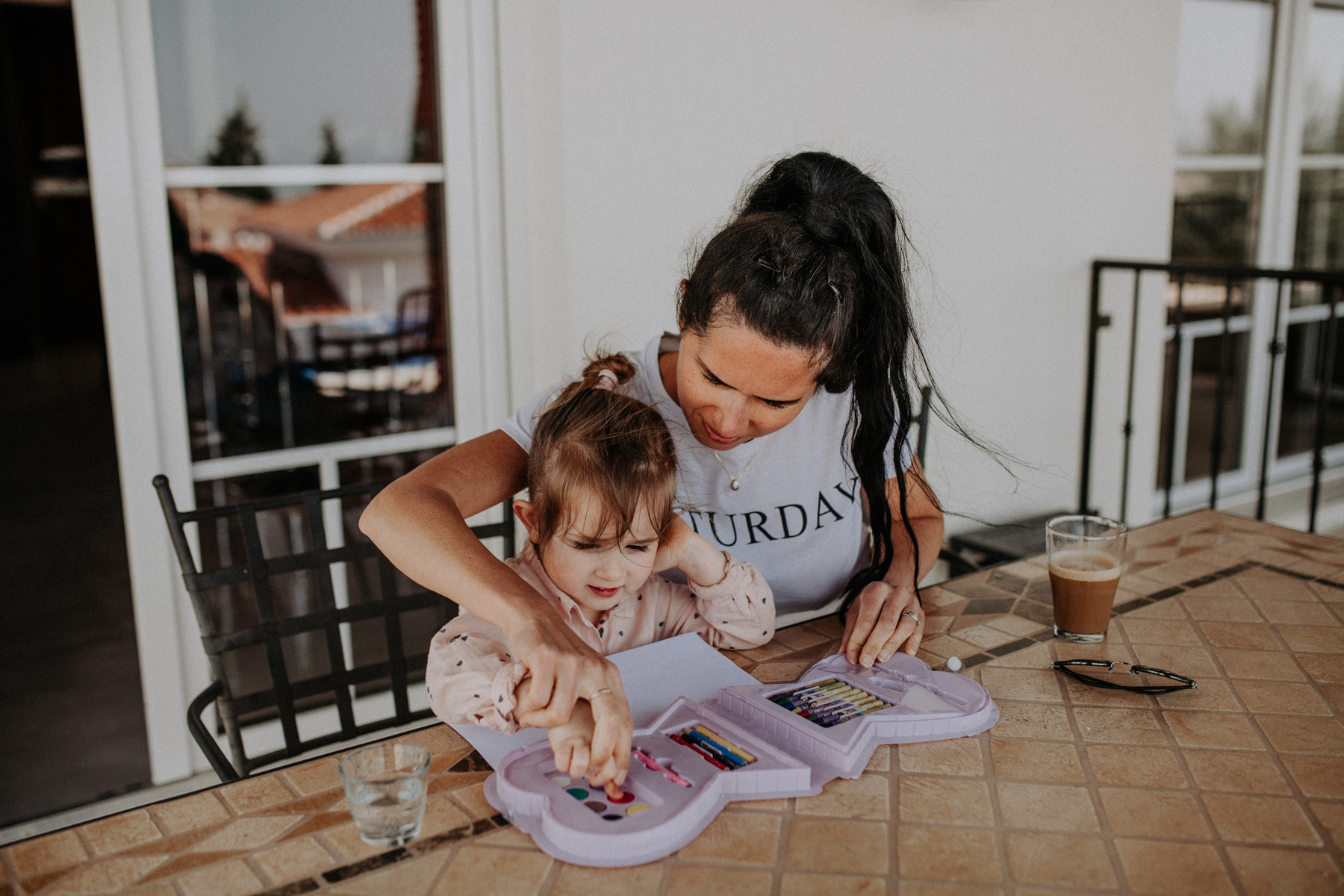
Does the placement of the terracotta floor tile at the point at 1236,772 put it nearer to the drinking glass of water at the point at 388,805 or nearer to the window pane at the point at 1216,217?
the drinking glass of water at the point at 388,805

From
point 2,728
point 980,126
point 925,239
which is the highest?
point 980,126

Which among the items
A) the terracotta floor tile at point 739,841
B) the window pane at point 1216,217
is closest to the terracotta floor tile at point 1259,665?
the terracotta floor tile at point 739,841

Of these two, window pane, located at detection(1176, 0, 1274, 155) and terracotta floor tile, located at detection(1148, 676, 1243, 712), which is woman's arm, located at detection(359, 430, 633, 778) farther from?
window pane, located at detection(1176, 0, 1274, 155)

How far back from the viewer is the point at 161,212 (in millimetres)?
1934

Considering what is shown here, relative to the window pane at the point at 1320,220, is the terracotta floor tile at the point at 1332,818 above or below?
below

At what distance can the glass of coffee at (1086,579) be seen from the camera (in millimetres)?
1299

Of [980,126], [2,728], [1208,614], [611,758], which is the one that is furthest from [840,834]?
[2,728]

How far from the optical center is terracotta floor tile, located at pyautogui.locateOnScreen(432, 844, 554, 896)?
0.82m

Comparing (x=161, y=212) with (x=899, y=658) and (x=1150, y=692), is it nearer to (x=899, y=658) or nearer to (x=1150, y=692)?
(x=899, y=658)

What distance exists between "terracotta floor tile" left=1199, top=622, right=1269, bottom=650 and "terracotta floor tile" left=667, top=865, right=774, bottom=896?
81cm

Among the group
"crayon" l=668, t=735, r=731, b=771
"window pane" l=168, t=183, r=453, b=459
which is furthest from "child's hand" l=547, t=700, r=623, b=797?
"window pane" l=168, t=183, r=453, b=459

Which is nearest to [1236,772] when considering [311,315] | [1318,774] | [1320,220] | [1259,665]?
[1318,774]

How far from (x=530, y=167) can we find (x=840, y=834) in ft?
5.71

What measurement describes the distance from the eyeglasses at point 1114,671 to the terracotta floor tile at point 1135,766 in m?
0.14
